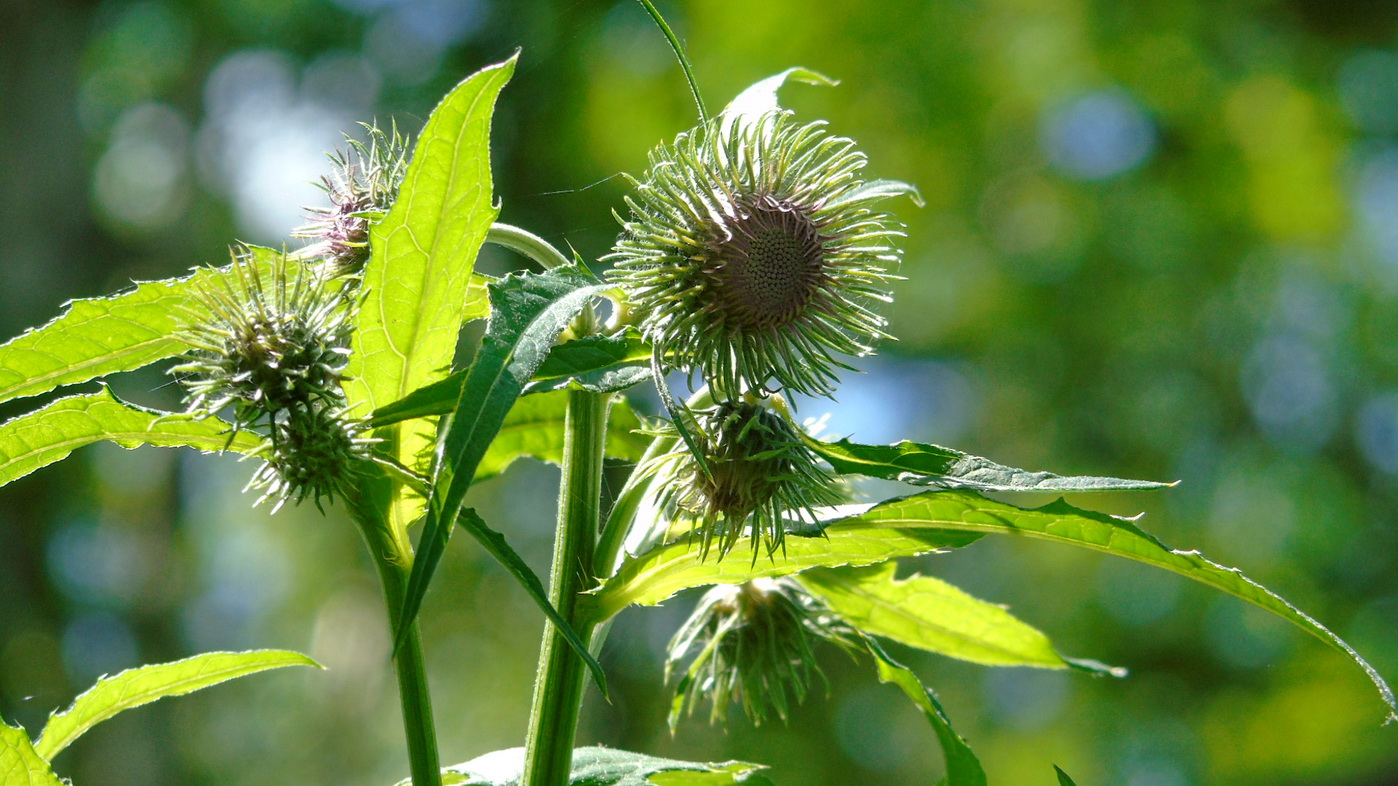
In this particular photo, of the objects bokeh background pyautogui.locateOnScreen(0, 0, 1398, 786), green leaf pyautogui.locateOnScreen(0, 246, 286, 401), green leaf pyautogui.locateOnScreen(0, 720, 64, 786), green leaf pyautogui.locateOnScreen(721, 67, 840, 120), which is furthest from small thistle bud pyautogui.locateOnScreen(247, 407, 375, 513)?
bokeh background pyautogui.locateOnScreen(0, 0, 1398, 786)

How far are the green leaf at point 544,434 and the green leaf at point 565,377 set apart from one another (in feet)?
1.58

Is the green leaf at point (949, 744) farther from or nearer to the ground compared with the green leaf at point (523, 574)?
nearer to the ground

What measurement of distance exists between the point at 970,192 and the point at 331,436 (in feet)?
31.4

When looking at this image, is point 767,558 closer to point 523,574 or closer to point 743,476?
point 743,476

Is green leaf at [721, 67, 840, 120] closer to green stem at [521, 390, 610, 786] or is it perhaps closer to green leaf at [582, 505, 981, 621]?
green stem at [521, 390, 610, 786]

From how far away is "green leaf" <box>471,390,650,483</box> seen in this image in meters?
1.61

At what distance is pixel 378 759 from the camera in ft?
53.1

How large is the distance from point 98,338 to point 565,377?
1.95ft

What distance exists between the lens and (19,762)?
1.26 m

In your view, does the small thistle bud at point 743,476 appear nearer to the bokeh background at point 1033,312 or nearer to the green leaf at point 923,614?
the green leaf at point 923,614

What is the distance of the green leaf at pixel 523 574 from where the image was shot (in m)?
1.01

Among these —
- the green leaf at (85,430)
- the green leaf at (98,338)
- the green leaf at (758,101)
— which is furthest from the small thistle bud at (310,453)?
the green leaf at (758,101)

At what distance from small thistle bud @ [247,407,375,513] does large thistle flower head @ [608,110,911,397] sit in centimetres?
34

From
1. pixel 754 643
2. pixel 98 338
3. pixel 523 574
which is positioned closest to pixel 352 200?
pixel 98 338
